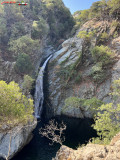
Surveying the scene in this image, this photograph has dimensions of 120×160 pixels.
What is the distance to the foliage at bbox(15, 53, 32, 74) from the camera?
28188 millimetres

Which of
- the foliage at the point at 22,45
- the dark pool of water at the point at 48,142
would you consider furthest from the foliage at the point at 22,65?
the dark pool of water at the point at 48,142

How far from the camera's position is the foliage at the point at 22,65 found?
28.2m

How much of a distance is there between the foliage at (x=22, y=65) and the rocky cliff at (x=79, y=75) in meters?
7.78

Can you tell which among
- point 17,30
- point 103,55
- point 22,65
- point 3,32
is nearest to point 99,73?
point 103,55

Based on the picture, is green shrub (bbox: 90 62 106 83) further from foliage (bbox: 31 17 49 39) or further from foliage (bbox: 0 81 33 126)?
foliage (bbox: 31 17 49 39)

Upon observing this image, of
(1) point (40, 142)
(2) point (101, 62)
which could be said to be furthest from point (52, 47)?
(1) point (40, 142)

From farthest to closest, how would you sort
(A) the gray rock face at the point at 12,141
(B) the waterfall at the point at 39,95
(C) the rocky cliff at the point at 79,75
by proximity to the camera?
(B) the waterfall at the point at 39,95 < (C) the rocky cliff at the point at 79,75 < (A) the gray rock face at the point at 12,141

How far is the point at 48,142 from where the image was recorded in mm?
18562

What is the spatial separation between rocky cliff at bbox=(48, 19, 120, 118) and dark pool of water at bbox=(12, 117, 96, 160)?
4.89 metres

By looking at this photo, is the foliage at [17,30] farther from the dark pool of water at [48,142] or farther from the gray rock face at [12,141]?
the gray rock face at [12,141]

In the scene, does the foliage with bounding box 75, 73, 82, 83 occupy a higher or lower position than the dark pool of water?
higher

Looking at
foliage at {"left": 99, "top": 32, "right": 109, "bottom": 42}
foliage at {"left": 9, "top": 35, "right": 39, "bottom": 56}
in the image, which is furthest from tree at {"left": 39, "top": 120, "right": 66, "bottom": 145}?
foliage at {"left": 99, "top": 32, "right": 109, "bottom": 42}

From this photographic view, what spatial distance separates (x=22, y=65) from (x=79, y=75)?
1468 centimetres

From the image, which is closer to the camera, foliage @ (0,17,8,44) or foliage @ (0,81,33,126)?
foliage @ (0,81,33,126)
